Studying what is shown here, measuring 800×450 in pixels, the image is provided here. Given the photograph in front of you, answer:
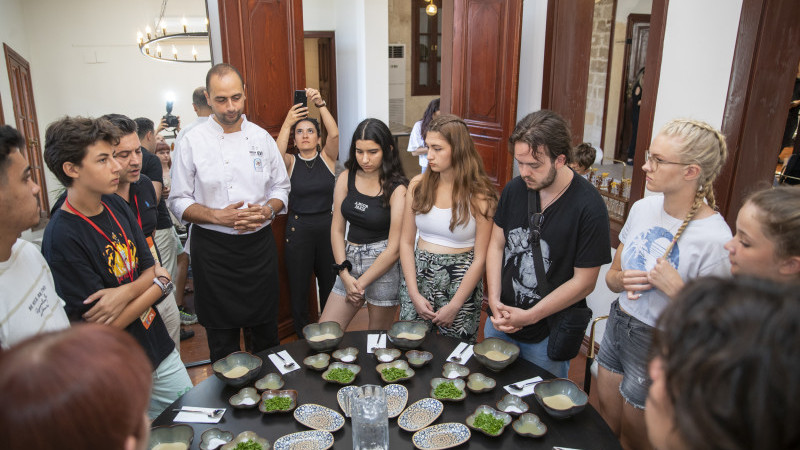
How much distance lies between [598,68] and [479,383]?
8007 millimetres

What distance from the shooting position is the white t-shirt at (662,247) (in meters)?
1.86

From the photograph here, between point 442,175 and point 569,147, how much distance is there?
2.30 feet

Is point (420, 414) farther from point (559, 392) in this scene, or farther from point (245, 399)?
point (245, 399)

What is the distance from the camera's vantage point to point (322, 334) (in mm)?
2445

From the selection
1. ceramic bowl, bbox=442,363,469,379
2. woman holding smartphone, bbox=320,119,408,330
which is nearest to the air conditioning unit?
woman holding smartphone, bbox=320,119,408,330

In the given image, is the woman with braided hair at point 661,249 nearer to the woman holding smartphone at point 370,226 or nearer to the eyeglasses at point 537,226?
the eyeglasses at point 537,226

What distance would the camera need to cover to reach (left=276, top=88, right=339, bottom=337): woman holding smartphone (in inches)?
140

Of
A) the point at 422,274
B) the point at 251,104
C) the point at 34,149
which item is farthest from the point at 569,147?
the point at 34,149

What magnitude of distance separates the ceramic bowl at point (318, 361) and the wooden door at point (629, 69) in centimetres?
788

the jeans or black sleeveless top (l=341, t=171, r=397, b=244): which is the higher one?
black sleeveless top (l=341, t=171, r=397, b=244)

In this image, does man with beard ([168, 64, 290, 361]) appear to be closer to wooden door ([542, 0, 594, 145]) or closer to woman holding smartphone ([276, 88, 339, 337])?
woman holding smartphone ([276, 88, 339, 337])

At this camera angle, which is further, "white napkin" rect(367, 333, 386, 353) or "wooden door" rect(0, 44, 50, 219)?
"wooden door" rect(0, 44, 50, 219)

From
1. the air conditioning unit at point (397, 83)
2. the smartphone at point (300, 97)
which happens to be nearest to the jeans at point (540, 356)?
the smartphone at point (300, 97)

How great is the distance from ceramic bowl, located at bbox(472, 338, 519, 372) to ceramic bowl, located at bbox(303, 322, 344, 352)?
604mm
